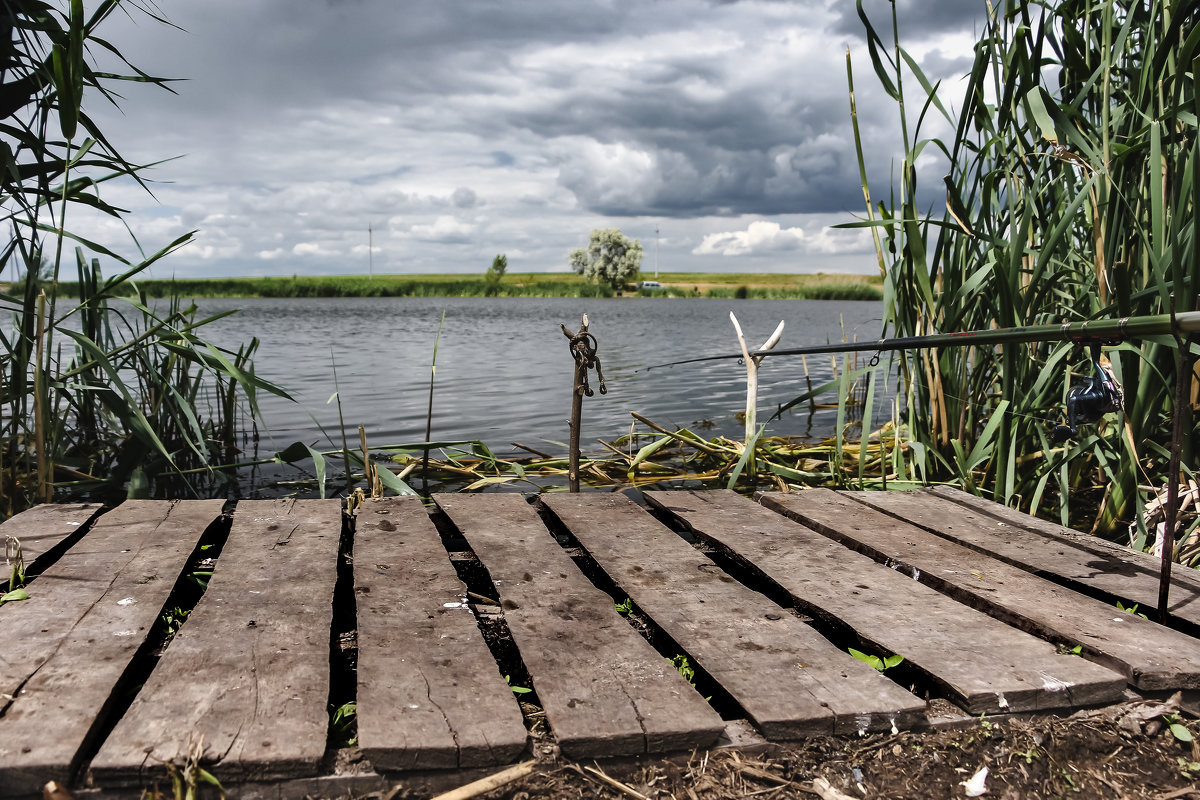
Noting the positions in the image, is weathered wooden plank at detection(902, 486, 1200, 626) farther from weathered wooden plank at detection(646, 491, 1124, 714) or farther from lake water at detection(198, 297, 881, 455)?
lake water at detection(198, 297, 881, 455)

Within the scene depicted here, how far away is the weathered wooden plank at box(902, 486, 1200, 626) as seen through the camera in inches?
86.2

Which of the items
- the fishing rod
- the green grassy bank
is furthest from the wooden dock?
the green grassy bank

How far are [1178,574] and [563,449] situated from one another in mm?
4604

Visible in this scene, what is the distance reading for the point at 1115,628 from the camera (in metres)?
1.94

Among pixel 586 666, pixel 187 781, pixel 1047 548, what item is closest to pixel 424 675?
pixel 586 666

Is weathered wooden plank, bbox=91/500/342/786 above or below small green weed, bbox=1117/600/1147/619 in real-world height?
above

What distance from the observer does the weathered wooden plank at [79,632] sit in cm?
137

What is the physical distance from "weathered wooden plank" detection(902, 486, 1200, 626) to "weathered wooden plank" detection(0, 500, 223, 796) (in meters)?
2.24

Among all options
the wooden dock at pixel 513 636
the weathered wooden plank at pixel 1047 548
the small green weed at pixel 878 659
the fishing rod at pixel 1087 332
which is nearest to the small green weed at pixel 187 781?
the wooden dock at pixel 513 636

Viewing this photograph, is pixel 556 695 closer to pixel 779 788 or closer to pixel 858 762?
pixel 779 788

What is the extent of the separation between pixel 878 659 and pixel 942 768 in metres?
0.41

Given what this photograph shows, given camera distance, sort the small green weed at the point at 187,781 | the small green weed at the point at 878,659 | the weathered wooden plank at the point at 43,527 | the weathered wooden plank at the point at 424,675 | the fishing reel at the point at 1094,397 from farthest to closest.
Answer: the weathered wooden plank at the point at 43,527
the fishing reel at the point at 1094,397
the small green weed at the point at 878,659
the weathered wooden plank at the point at 424,675
the small green weed at the point at 187,781

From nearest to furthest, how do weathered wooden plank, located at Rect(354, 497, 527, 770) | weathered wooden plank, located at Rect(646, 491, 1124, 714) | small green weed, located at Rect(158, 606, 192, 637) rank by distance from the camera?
weathered wooden plank, located at Rect(354, 497, 527, 770), weathered wooden plank, located at Rect(646, 491, 1124, 714), small green weed, located at Rect(158, 606, 192, 637)

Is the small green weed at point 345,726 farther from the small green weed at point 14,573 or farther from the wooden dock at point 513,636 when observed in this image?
the small green weed at point 14,573
